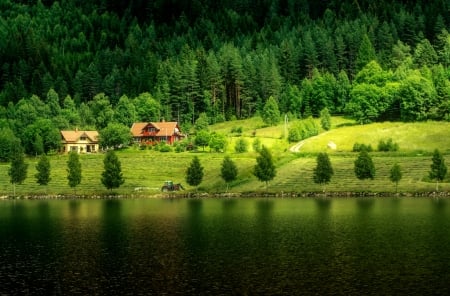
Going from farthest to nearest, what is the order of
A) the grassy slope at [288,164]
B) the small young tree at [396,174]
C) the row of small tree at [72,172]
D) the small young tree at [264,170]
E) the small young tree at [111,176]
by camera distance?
1. the row of small tree at [72,172]
2. the small young tree at [111,176]
3. the small young tree at [264,170]
4. the grassy slope at [288,164]
5. the small young tree at [396,174]

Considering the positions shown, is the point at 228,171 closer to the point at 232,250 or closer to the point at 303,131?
the point at 303,131

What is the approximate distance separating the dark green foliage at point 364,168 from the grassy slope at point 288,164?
75.7 inches

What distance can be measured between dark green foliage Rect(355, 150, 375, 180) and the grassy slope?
6.31 ft

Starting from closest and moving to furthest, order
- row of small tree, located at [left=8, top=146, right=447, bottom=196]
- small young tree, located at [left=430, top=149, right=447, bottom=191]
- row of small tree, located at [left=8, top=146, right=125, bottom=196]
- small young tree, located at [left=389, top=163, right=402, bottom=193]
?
small young tree, located at [left=430, top=149, right=447, bottom=191] → small young tree, located at [left=389, top=163, right=402, bottom=193] → row of small tree, located at [left=8, top=146, right=447, bottom=196] → row of small tree, located at [left=8, top=146, right=125, bottom=196]

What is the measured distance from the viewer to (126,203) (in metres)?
135

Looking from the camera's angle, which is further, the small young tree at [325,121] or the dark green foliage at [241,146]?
the small young tree at [325,121]

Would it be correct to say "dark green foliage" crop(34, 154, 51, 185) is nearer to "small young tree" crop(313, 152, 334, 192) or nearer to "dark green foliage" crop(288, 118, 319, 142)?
"small young tree" crop(313, 152, 334, 192)

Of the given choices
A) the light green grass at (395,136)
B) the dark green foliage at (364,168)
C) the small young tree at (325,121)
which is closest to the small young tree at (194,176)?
the light green grass at (395,136)

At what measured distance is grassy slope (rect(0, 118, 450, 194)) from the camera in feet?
477

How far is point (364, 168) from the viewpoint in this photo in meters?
142

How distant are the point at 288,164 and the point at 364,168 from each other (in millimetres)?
22856

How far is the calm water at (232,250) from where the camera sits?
187 ft

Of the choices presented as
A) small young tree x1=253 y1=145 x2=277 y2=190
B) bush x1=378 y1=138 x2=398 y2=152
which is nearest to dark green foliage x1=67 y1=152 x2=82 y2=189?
small young tree x1=253 y1=145 x2=277 y2=190

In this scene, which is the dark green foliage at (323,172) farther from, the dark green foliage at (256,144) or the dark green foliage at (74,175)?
the dark green foliage at (74,175)
